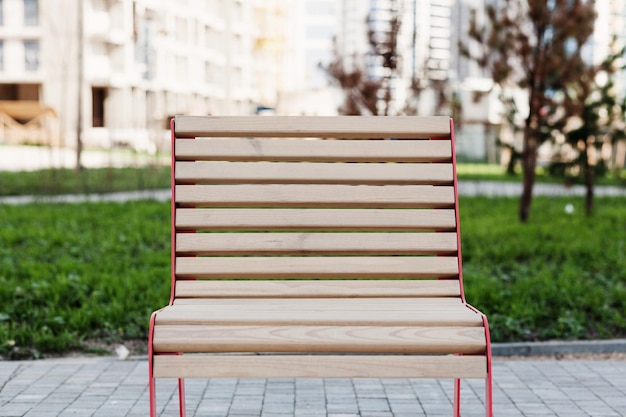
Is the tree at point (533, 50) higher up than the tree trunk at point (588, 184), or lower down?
higher up

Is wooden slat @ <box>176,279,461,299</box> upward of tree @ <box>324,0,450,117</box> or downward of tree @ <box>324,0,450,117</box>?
downward

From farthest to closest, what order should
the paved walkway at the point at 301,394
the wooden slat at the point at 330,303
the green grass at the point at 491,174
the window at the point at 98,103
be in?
the window at the point at 98,103 → the green grass at the point at 491,174 → the paved walkway at the point at 301,394 → the wooden slat at the point at 330,303

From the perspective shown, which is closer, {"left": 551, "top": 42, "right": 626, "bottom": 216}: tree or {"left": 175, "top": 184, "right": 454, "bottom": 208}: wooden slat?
{"left": 175, "top": 184, "right": 454, "bottom": 208}: wooden slat

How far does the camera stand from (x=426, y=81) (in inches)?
477

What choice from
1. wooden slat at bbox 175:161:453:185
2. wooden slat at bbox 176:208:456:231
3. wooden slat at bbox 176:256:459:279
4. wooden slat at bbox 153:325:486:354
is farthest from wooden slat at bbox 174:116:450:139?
wooden slat at bbox 153:325:486:354

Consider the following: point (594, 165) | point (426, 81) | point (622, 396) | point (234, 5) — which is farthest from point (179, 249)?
point (234, 5)

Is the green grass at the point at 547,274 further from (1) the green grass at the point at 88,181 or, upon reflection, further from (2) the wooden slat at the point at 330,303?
(1) the green grass at the point at 88,181

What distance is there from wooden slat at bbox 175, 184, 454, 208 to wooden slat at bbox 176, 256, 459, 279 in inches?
8.5

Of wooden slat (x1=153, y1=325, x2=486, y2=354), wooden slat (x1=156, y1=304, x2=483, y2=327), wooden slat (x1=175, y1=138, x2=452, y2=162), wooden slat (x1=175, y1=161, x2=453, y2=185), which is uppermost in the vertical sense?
wooden slat (x1=175, y1=138, x2=452, y2=162)

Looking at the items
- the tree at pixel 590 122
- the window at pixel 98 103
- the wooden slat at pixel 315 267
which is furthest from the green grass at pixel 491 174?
the window at pixel 98 103

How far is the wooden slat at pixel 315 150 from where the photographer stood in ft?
10.8

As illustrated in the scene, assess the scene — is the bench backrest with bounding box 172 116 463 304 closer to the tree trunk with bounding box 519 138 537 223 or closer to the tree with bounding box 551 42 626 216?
the tree trunk with bounding box 519 138 537 223

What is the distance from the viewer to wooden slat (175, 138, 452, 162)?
3.29 metres

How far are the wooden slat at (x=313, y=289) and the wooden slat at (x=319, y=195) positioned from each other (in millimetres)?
300
